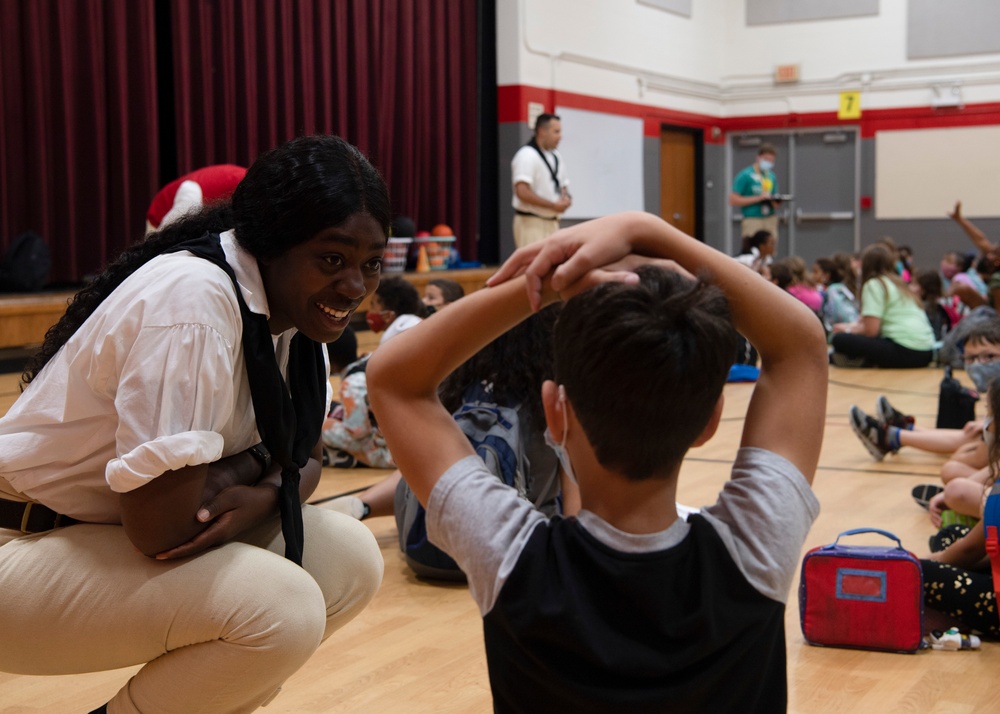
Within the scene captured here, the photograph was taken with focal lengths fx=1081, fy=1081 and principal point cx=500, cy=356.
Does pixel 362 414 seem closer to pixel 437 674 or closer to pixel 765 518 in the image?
pixel 437 674

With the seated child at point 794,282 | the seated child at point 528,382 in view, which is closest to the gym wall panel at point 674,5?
the seated child at point 794,282

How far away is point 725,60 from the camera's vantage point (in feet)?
51.9

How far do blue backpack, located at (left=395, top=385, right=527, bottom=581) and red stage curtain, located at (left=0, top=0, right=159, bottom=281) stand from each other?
540 cm

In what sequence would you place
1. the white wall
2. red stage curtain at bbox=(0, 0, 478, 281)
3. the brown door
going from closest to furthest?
1. red stage curtain at bbox=(0, 0, 478, 281)
2. the white wall
3. the brown door

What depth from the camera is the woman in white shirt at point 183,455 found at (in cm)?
163

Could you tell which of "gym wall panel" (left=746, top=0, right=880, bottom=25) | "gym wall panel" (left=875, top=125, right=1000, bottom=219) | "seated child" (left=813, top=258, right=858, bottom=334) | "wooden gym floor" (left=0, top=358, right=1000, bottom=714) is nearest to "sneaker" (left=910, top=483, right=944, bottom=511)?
"wooden gym floor" (left=0, top=358, right=1000, bottom=714)

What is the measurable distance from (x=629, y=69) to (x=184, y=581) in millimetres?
12816

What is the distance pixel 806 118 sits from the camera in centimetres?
1525

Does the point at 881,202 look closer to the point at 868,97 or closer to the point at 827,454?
the point at 868,97

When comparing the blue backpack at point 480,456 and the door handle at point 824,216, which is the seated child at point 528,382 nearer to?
the blue backpack at point 480,456

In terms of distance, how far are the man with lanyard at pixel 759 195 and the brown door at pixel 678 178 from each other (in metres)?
1.58

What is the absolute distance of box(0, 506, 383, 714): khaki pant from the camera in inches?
66.4

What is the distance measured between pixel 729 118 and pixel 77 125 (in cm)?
1027

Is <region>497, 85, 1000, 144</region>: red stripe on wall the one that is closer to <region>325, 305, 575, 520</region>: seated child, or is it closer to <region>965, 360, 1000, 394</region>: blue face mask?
<region>965, 360, 1000, 394</region>: blue face mask
